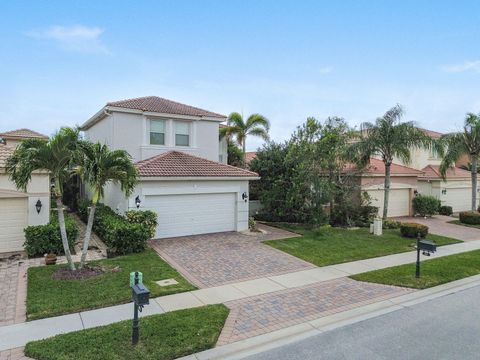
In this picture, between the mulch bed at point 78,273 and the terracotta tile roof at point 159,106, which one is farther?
the terracotta tile roof at point 159,106

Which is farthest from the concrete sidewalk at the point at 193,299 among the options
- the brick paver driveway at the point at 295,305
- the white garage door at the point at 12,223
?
the white garage door at the point at 12,223

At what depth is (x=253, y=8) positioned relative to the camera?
555 inches

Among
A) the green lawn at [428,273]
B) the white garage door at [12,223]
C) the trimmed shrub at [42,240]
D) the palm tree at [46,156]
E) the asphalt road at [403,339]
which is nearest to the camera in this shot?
the asphalt road at [403,339]

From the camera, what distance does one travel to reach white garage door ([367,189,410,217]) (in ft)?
73.6

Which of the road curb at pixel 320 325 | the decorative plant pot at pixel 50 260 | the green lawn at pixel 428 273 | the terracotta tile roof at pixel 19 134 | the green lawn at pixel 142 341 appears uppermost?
the terracotta tile roof at pixel 19 134

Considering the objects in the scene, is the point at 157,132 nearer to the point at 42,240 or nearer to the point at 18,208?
the point at 18,208

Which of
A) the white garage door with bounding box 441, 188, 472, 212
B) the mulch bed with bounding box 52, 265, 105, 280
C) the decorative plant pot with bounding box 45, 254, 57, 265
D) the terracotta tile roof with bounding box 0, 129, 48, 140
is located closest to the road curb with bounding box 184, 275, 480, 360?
the mulch bed with bounding box 52, 265, 105, 280

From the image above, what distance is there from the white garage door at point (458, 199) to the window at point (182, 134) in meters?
20.0

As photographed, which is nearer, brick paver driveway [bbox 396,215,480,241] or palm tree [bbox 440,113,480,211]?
brick paver driveway [bbox 396,215,480,241]

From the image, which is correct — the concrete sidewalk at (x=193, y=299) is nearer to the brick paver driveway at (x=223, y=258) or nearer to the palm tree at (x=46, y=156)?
the brick paver driveway at (x=223, y=258)

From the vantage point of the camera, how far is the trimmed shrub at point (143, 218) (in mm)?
12992

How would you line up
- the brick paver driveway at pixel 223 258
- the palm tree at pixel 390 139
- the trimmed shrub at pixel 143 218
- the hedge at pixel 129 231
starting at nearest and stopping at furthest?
the brick paver driveway at pixel 223 258 → the hedge at pixel 129 231 → the trimmed shrub at pixel 143 218 → the palm tree at pixel 390 139

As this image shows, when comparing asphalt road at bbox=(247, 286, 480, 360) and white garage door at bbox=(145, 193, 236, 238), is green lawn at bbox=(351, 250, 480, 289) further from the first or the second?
white garage door at bbox=(145, 193, 236, 238)

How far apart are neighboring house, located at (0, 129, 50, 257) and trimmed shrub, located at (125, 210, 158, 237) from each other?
3037 millimetres
